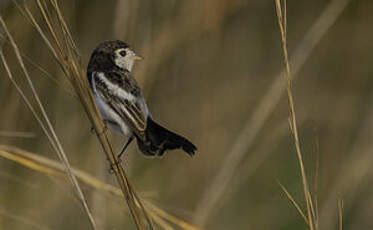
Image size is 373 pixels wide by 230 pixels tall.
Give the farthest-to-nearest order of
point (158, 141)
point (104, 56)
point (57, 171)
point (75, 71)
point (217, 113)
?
1. point (217, 113)
2. point (104, 56)
3. point (158, 141)
4. point (57, 171)
5. point (75, 71)

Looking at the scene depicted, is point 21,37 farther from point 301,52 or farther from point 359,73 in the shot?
point 359,73

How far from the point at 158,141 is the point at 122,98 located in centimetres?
44

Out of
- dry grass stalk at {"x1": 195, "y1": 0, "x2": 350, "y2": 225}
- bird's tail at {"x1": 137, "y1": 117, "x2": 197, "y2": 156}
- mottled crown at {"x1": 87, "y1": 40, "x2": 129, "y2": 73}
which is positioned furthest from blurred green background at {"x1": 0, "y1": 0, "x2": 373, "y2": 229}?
bird's tail at {"x1": 137, "y1": 117, "x2": 197, "y2": 156}

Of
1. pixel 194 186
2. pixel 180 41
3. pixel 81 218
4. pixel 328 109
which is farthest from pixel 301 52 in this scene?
pixel 328 109

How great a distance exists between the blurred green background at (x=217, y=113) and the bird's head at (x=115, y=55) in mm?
93

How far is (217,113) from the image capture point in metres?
5.00

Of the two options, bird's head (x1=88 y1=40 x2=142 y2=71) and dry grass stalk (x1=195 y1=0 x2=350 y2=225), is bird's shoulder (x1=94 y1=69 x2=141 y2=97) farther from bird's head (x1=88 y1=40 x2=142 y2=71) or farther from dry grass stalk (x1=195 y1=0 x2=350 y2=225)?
dry grass stalk (x1=195 y1=0 x2=350 y2=225)

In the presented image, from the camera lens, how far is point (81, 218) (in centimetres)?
557

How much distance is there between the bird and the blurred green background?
0.38ft

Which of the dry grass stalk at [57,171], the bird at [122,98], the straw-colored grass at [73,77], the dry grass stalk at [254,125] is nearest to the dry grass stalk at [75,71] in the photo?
the straw-colored grass at [73,77]

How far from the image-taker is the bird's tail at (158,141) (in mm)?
2797

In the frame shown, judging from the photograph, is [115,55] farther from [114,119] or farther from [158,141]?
[158,141]

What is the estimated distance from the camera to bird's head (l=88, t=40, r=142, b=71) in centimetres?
357

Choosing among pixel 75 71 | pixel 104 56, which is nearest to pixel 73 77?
pixel 75 71
